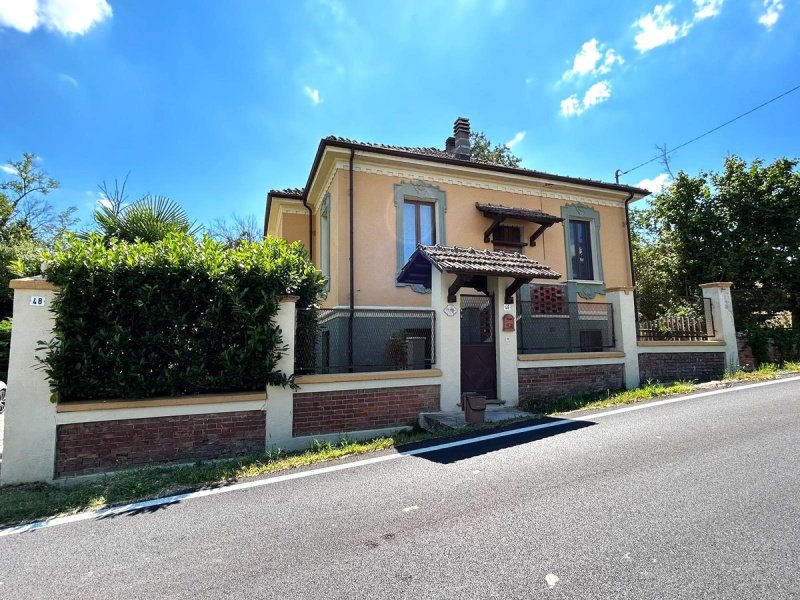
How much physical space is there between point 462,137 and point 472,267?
25.4ft

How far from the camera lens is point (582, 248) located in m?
12.8

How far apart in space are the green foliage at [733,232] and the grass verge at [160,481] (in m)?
12.2

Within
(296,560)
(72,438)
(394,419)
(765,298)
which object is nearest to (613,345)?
(394,419)

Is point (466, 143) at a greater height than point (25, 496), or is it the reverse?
point (466, 143)

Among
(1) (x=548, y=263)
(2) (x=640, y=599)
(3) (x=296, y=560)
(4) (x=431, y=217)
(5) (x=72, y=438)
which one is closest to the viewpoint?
(2) (x=640, y=599)

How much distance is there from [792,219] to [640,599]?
53.0 feet

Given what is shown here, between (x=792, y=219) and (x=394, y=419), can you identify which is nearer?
(x=394, y=419)

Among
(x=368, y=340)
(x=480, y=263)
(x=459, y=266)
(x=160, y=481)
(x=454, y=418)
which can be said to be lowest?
(x=160, y=481)

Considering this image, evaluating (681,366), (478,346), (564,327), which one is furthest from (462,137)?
(681,366)

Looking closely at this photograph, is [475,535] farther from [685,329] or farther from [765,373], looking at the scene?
[765,373]

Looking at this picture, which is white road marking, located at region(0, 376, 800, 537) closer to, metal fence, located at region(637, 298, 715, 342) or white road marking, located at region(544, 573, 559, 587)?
white road marking, located at region(544, 573, 559, 587)

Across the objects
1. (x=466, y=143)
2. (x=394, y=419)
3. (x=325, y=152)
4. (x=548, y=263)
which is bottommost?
(x=394, y=419)

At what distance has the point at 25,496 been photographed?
4.54 m

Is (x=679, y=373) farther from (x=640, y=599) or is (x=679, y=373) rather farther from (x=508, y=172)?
(x=640, y=599)
